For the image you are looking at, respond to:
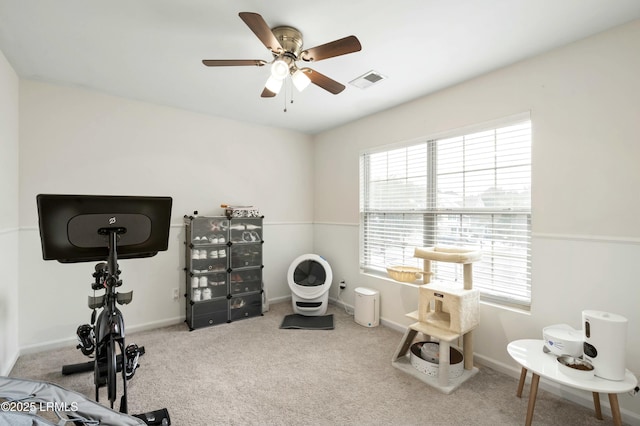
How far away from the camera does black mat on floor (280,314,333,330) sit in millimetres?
3330

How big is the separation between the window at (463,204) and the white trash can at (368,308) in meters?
Result: 0.37

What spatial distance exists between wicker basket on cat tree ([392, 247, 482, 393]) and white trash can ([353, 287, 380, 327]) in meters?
0.71

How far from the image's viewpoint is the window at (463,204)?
2.40m

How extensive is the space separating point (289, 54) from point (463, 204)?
1.99 metres

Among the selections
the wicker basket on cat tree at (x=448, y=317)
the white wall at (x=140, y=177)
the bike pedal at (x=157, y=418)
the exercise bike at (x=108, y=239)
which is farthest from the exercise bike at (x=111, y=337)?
the wicker basket on cat tree at (x=448, y=317)

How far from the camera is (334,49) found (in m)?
1.71

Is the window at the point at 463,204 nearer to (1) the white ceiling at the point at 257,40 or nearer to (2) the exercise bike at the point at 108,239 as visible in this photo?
(1) the white ceiling at the point at 257,40

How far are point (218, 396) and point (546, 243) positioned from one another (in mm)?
2642

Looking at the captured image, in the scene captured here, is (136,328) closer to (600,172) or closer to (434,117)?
(434,117)

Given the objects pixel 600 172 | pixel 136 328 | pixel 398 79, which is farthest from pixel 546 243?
pixel 136 328

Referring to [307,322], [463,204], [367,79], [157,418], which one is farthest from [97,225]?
[463,204]

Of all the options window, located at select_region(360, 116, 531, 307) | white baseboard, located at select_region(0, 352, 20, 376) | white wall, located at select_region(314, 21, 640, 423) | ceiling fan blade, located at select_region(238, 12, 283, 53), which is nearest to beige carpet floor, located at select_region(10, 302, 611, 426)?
white baseboard, located at select_region(0, 352, 20, 376)

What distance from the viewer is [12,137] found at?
2.48 metres

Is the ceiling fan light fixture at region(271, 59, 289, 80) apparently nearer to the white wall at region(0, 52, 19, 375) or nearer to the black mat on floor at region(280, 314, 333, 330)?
the white wall at region(0, 52, 19, 375)
